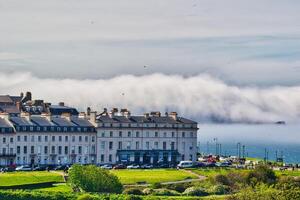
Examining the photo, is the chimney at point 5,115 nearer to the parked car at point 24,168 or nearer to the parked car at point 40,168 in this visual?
the parked car at point 24,168

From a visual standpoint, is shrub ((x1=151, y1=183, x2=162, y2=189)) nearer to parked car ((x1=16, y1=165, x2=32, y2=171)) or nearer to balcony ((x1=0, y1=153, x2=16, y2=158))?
parked car ((x1=16, y1=165, x2=32, y2=171))

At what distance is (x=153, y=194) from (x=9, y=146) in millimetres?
38716

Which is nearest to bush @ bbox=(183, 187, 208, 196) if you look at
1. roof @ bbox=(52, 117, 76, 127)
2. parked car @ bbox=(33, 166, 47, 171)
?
parked car @ bbox=(33, 166, 47, 171)

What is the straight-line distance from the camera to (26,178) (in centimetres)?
11150

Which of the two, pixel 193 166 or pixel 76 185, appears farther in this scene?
pixel 193 166

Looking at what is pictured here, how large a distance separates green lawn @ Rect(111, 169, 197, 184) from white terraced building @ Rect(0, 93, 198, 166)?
15377 mm

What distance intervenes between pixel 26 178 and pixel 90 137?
31512mm

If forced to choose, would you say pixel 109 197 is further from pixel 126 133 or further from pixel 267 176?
pixel 126 133

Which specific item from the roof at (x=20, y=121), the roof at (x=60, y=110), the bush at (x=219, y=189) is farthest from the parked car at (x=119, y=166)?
the bush at (x=219, y=189)

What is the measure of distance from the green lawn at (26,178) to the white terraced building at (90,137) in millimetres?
18497

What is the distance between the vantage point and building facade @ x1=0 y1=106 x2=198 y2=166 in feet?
448

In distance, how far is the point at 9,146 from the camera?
135125mm

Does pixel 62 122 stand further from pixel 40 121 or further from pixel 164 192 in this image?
pixel 164 192

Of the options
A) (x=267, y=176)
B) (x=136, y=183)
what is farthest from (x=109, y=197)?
(x=267, y=176)
